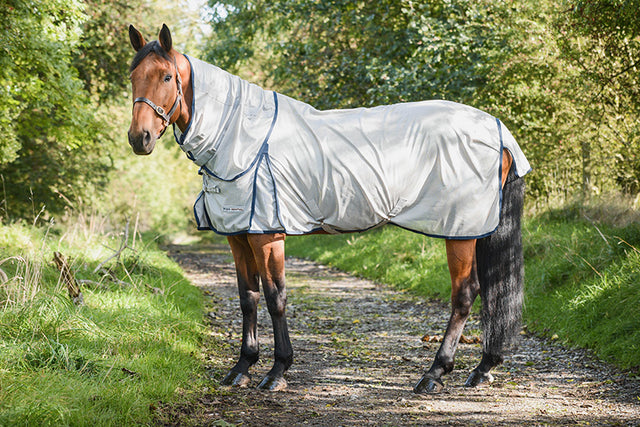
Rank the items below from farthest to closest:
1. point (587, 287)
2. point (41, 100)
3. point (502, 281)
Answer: point (41, 100)
point (587, 287)
point (502, 281)

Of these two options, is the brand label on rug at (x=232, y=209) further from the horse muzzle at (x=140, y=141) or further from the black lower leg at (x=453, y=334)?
the black lower leg at (x=453, y=334)

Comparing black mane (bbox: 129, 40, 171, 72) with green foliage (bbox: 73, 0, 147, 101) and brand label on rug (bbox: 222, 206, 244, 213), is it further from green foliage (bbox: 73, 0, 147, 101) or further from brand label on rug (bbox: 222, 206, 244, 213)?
green foliage (bbox: 73, 0, 147, 101)

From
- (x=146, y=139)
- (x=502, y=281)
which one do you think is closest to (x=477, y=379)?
(x=502, y=281)

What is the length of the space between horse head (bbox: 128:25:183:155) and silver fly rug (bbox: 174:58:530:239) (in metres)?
0.19

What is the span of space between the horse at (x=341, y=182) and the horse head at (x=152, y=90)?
0.5 inches

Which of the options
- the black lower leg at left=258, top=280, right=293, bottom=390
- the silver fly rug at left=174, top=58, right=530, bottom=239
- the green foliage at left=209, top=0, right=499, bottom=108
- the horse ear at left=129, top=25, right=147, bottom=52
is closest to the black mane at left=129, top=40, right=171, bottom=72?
the horse ear at left=129, top=25, right=147, bottom=52

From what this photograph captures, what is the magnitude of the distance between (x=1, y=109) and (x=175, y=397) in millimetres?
5935

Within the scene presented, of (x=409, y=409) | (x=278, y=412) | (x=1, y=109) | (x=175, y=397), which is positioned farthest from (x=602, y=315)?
(x=1, y=109)

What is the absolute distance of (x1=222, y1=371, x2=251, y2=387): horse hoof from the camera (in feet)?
13.7

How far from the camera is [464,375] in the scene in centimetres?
449

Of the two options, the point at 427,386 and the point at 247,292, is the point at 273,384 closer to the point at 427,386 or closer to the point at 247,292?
the point at 247,292

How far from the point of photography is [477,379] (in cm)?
423

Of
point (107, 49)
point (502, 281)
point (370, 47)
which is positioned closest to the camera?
point (502, 281)

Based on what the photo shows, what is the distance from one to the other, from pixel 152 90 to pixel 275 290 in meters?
1.68
